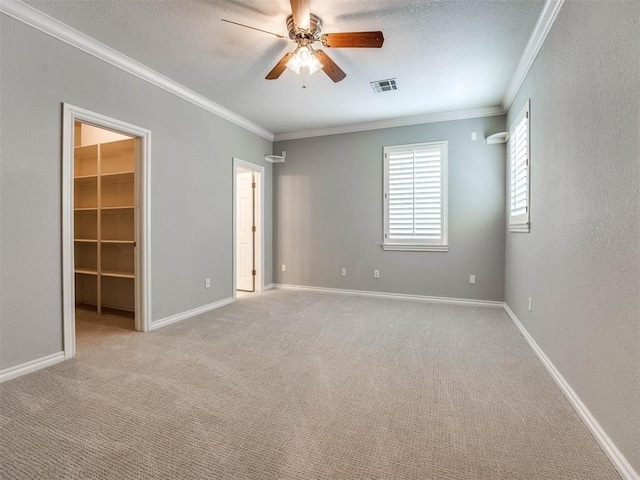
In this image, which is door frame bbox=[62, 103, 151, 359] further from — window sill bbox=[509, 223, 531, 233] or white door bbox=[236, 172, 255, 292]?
window sill bbox=[509, 223, 531, 233]

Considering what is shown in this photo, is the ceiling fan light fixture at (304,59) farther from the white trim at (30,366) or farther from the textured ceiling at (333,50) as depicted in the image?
the white trim at (30,366)

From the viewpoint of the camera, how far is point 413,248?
4.84m

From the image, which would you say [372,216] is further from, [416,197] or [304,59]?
[304,59]

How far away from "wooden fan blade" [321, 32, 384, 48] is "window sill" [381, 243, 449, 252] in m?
3.09

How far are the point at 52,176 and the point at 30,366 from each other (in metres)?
1.50

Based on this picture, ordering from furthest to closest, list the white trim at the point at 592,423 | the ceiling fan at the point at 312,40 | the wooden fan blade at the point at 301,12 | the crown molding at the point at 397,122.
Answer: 1. the crown molding at the point at 397,122
2. the ceiling fan at the point at 312,40
3. the wooden fan blade at the point at 301,12
4. the white trim at the point at 592,423

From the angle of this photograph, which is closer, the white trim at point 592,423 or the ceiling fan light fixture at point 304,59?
the white trim at point 592,423

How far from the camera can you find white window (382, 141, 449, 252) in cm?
469

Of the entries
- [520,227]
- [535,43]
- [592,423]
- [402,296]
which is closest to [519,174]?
[520,227]

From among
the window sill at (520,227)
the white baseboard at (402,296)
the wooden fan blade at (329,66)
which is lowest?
the white baseboard at (402,296)

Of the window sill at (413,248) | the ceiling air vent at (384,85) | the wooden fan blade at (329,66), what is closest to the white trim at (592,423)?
the window sill at (413,248)

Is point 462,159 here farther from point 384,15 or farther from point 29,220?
point 29,220

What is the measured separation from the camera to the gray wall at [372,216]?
4.48m

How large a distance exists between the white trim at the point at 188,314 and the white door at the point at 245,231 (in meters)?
0.95
